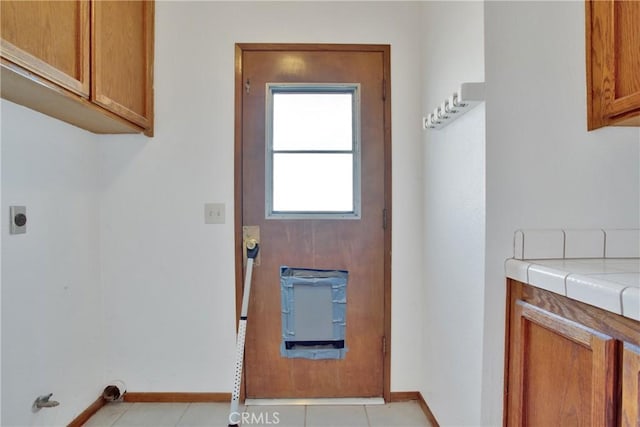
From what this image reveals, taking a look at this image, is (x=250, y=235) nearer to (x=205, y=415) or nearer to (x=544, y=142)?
(x=205, y=415)

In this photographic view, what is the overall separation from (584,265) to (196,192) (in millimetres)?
1701

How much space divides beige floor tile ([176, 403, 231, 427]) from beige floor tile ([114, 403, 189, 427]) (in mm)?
35

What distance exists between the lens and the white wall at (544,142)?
118 cm

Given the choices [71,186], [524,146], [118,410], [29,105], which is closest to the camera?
[524,146]

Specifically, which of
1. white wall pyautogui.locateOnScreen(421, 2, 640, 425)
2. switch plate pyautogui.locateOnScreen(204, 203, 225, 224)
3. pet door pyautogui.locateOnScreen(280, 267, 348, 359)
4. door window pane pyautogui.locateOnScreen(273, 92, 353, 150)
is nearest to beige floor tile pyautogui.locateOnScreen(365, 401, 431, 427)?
pet door pyautogui.locateOnScreen(280, 267, 348, 359)

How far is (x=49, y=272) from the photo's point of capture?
1.54 meters

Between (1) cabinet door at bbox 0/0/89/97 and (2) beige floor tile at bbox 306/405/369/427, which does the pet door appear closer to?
(2) beige floor tile at bbox 306/405/369/427

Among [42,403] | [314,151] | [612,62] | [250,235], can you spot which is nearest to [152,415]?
[42,403]

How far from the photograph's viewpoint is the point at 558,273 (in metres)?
0.94

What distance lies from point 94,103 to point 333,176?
3.71 ft

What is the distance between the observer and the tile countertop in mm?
780

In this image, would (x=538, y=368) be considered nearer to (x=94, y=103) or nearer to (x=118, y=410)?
(x=94, y=103)

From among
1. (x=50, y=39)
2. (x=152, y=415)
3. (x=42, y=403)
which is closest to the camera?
(x=50, y=39)

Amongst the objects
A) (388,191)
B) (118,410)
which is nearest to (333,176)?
(388,191)
